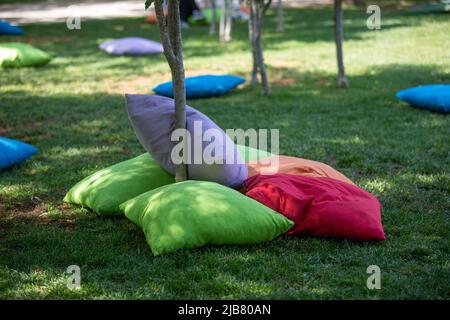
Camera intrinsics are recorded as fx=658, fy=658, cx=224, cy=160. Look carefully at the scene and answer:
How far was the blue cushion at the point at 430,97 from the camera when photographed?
6914 mm

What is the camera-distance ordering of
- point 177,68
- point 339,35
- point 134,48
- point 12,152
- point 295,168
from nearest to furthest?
point 177,68 → point 295,168 → point 12,152 → point 339,35 → point 134,48

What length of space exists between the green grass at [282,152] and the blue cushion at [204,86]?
0.13m

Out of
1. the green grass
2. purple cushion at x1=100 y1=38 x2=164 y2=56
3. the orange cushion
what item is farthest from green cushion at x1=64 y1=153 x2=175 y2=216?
purple cushion at x1=100 y1=38 x2=164 y2=56

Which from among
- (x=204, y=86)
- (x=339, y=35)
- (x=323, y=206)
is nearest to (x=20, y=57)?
(x=204, y=86)

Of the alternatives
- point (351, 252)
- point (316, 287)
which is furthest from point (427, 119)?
point (316, 287)

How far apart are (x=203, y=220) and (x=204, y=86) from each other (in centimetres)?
449

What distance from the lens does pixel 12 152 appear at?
18.1 ft

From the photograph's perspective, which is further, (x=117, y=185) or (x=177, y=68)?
(x=117, y=185)

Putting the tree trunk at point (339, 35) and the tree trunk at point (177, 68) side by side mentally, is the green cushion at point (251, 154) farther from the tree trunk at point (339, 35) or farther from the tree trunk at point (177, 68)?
the tree trunk at point (339, 35)

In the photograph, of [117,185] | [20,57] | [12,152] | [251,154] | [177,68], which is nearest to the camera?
[177,68]

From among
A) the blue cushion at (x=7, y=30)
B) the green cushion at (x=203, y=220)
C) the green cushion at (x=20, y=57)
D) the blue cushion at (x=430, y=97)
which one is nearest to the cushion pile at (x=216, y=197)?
the green cushion at (x=203, y=220)

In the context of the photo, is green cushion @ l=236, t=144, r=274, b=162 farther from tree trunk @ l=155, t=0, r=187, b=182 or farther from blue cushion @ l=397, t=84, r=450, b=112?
blue cushion @ l=397, t=84, r=450, b=112

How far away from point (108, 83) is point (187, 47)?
10.6 ft

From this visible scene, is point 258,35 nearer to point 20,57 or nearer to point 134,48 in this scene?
point 134,48
